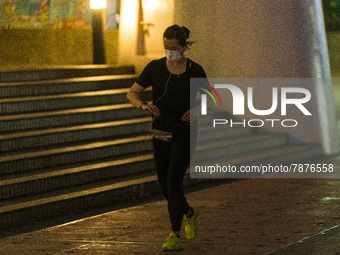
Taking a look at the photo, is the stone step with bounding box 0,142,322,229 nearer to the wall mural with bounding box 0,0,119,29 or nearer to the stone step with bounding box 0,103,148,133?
the stone step with bounding box 0,103,148,133

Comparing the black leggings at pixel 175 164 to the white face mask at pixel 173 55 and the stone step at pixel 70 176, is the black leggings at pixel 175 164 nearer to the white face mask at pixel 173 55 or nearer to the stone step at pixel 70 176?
the white face mask at pixel 173 55

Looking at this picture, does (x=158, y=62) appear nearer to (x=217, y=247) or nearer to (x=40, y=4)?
(x=217, y=247)

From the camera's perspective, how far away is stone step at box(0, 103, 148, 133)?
1050 centimetres

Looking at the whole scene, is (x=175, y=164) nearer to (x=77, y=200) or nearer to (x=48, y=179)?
(x=77, y=200)

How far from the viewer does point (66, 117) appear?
11.2 m

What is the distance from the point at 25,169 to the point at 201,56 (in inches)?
196

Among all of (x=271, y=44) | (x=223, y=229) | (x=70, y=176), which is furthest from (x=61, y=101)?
(x=223, y=229)

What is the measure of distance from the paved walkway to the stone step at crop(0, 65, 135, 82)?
11.1ft

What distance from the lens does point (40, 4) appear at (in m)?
16.4

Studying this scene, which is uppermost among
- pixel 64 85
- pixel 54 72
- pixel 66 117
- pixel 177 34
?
pixel 177 34

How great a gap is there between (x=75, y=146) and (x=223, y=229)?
3141 mm

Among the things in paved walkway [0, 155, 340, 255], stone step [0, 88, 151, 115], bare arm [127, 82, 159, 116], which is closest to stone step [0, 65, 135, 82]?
stone step [0, 88, 151, 115]

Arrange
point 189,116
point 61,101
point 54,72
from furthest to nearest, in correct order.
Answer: point 54,72 < point 61,101 < point 189,116

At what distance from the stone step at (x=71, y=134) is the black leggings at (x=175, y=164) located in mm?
3453
